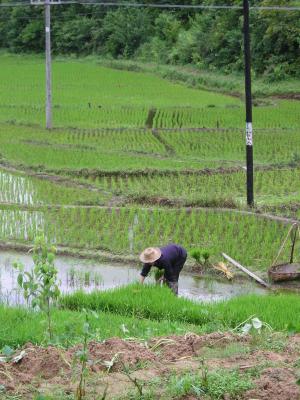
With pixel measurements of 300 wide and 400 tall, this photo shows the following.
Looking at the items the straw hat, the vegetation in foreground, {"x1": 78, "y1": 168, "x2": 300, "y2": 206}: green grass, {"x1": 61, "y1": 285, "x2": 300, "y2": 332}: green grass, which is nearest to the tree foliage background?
{"x1": 78, "y1": 168, "x2": 300, "y2": 206}: green grass

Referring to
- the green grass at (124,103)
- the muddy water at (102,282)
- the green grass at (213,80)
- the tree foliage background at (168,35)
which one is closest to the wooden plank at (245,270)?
the muddy water at (102,282)

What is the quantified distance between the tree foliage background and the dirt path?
24846mm

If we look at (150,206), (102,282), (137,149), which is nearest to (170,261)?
(102,282)

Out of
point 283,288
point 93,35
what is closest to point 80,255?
point 283,288

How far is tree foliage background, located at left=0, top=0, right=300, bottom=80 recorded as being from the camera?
102 feet

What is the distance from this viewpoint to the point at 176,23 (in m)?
40.9

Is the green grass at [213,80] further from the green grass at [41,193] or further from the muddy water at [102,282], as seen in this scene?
the muddy water at [102,282]

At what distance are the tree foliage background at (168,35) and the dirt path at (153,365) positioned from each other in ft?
81.5

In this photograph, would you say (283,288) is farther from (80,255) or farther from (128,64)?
(128,64)

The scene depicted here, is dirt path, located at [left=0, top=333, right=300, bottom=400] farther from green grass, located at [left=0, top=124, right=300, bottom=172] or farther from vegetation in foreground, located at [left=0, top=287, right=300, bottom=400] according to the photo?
green grass, located at [left=0, top=124, right=300, bottom=172]

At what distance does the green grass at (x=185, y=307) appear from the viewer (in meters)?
6.97

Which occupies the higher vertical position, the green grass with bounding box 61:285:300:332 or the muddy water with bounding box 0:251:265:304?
the green grass with bounding box 61:285:300:332

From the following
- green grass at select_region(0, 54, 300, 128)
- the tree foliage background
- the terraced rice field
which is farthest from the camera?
the tree foliage background

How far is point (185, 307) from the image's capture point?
7395 mm
